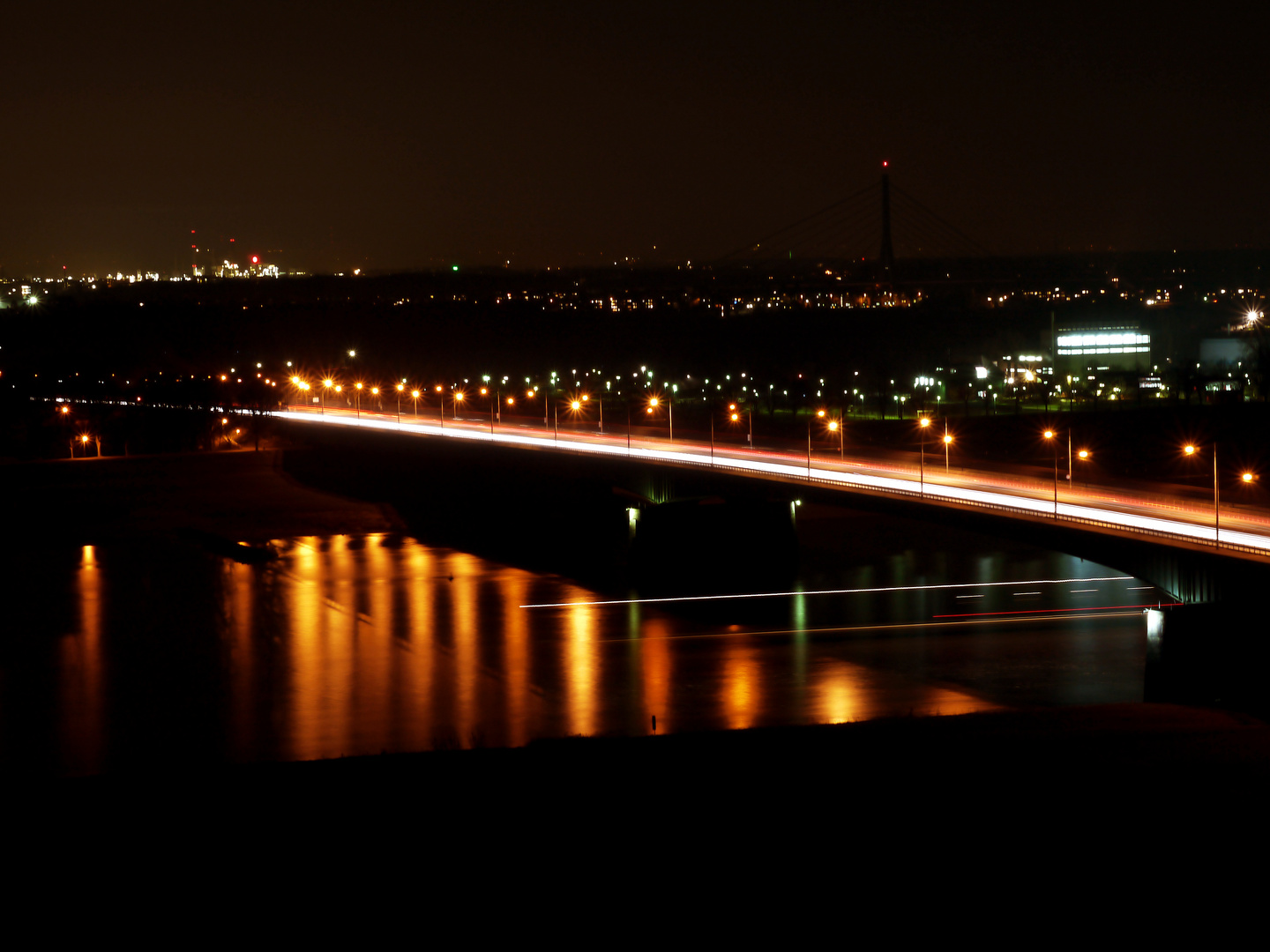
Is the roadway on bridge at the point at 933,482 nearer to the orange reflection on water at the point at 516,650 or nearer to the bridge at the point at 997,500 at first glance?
the bridge at the point at 997,500

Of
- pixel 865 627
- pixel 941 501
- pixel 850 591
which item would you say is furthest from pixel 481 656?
pixel 850 591

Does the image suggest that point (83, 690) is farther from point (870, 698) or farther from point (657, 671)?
point (870, 698)

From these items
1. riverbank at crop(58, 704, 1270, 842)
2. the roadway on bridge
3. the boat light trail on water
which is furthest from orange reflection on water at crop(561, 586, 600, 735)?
the roadway on bridge

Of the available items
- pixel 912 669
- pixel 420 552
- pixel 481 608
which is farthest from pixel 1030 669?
pixel 420 552

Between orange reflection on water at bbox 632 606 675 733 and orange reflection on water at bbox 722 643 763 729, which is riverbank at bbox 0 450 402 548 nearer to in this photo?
orange reflection on water at bbox 632 606 675 733

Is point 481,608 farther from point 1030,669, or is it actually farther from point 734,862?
point 734,862
